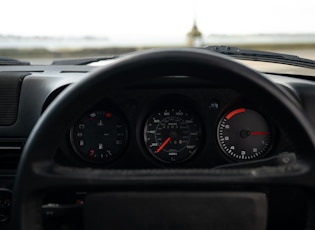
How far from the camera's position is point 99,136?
250 centimetres

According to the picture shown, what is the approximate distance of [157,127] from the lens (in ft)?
8.20

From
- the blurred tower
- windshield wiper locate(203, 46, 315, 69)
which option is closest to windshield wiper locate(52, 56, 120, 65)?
the blurred tower

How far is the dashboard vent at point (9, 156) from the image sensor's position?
2.71 m

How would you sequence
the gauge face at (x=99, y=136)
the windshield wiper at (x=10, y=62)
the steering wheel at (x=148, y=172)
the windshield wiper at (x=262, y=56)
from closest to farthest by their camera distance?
the steering wheel at (x=148, y=172)
the gauge face at (x=99, y=136)
the windshield wiper at (x=262, y=56)
the windshield wiper at (x=10, y=62)

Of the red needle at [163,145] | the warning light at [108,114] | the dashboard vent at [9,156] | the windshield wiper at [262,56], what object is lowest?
the dashboard vent at [9,156]

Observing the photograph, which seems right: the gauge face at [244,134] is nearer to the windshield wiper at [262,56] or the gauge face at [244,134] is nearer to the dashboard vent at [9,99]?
the windshield wiper at [262,56]

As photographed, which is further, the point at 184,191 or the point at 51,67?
the point at 51,67

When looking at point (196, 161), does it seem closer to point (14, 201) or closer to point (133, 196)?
point (133, 196)

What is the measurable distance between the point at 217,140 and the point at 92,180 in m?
1.09

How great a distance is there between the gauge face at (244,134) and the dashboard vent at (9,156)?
1.03 metres

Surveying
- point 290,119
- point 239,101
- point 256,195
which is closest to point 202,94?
point 239,101

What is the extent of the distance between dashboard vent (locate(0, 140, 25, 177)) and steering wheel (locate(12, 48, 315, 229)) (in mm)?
1263

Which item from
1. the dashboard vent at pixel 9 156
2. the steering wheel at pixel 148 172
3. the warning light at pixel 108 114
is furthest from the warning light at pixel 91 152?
the steering wheel at pixel 148 172

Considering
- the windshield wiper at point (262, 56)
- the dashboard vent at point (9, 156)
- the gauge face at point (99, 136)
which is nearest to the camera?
the gauge face at point (99, 136)
